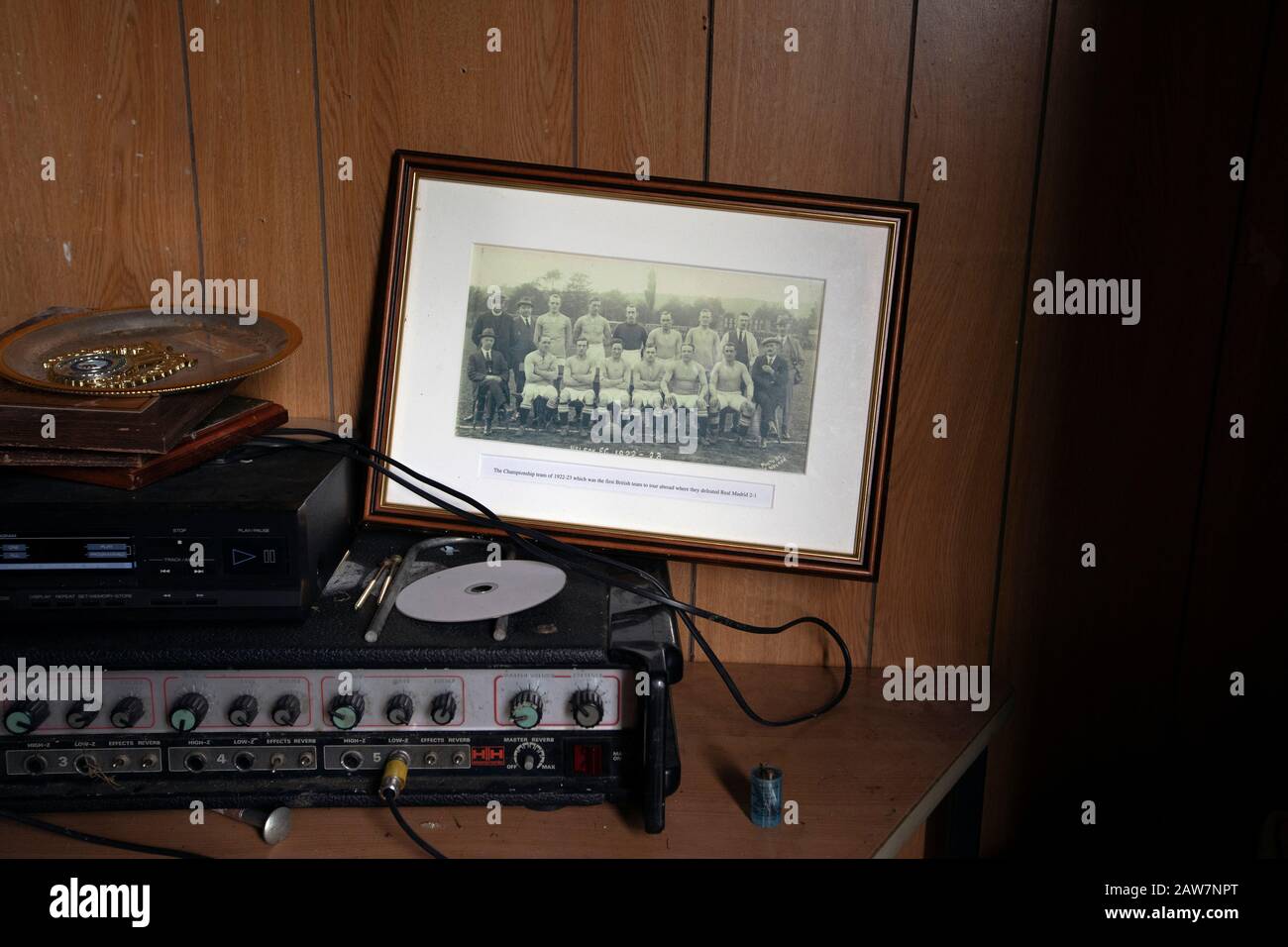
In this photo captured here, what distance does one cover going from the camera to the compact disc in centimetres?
91

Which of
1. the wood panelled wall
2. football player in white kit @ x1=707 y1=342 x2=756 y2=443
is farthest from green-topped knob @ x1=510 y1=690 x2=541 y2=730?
the wood panelled wall

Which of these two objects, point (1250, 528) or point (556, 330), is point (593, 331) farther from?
point (1250, 528)

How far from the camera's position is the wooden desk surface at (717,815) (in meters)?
0.85

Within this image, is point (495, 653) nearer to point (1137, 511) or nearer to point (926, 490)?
point (926, 490)

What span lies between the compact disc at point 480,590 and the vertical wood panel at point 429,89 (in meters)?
0.34

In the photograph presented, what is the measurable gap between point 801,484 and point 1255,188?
590 mm

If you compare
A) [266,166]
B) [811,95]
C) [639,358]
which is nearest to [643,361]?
[639,358]

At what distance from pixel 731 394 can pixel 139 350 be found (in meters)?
0.62

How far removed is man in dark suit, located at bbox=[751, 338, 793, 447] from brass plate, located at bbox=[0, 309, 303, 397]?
0.50 m

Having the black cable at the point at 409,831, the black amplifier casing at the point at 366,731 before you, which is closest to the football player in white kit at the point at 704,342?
the black amplifier casing at the point at 366,731

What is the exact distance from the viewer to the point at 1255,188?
1.08 meters

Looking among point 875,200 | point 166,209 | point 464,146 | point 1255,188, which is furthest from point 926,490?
point 166,209

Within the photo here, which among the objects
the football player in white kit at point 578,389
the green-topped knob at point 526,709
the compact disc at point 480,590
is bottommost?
the green-topped knob at point 526,709

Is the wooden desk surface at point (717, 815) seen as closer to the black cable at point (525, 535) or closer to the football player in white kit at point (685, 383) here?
the black cable at point (525, 535)
